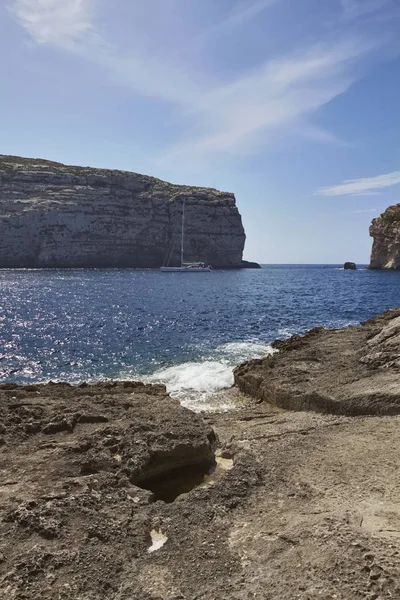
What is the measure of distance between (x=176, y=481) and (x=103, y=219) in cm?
12677

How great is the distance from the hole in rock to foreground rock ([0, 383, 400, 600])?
64mm

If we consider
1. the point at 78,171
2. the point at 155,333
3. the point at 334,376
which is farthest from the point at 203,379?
the point at 78,171

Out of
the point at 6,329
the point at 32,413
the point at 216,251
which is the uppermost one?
the point at 216,251

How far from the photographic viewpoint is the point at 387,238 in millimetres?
130500

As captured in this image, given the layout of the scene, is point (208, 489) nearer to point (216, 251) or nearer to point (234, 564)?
point (234, 564)

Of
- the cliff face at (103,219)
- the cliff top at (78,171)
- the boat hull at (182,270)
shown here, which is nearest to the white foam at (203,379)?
the boat hull at (182,270)

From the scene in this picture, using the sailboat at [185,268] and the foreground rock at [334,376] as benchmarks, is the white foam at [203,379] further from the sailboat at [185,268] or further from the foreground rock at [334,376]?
the sailboat at [185,268]

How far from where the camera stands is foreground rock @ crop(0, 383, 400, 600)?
4875 millimetres

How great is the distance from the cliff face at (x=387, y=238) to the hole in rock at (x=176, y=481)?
131m

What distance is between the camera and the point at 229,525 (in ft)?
20.0

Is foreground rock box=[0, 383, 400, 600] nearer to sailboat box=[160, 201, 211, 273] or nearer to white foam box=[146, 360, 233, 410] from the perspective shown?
white foam box=[146, 360, 233, 410]

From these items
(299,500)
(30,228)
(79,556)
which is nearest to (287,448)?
(299,500)

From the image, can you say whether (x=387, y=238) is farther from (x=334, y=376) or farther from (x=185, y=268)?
(x=334, y=376)

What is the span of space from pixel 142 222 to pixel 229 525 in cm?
13314
